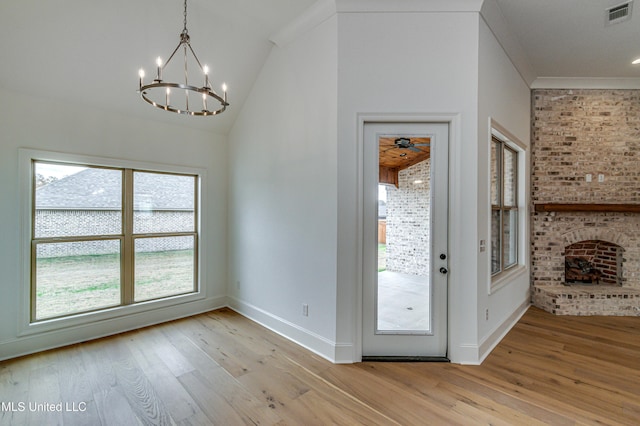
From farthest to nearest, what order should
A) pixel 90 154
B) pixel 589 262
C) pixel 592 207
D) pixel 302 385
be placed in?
pixel 589 262, pixel 592 207, pixel 90 154, pixel 302 385

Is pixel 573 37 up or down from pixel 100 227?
up

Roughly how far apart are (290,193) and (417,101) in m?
1.63

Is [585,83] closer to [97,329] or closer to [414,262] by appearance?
[414,262]

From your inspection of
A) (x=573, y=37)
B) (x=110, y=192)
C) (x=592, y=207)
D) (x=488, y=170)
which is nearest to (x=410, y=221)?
(x=488, y=170)

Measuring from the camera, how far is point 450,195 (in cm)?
267

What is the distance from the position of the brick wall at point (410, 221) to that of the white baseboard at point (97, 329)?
2.93 m

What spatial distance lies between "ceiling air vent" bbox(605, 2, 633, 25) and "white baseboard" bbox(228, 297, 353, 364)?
4.28 meters

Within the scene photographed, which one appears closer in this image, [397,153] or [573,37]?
[397,153]

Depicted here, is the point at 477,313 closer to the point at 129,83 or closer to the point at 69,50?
the point at 129,83

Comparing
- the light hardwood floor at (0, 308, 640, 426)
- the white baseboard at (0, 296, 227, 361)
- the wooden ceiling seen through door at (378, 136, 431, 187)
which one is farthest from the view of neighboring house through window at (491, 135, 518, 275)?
the white baseboard at (0, 296, 227, 361)

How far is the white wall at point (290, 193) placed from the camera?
279 cm

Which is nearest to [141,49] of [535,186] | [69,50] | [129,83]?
[129,83]

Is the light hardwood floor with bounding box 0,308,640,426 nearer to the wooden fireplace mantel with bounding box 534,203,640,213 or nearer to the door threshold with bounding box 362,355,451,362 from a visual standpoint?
the door threshold with bounding box 362,355,451,362

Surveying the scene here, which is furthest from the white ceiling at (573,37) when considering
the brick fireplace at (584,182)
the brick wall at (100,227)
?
the brick wall at (100,227)
